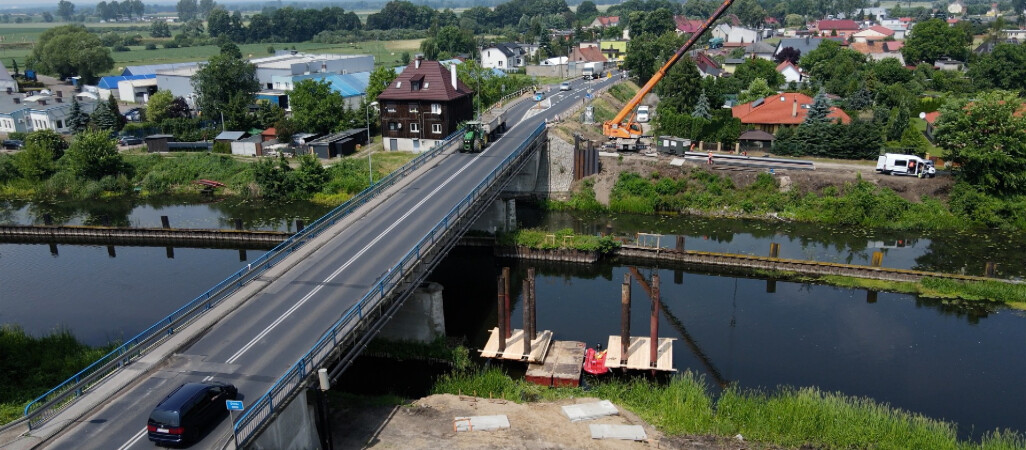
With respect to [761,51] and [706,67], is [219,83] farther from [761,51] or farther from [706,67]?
[761,51]

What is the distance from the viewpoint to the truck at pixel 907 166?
193 feet

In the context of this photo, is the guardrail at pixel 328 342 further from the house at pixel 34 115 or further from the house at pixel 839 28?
the house at pixel 839 28

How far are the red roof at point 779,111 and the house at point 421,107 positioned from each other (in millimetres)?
31559

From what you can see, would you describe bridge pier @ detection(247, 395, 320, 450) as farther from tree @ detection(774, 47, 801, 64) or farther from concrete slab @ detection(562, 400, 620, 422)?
tree @ detection(774, 47, 801, 64)

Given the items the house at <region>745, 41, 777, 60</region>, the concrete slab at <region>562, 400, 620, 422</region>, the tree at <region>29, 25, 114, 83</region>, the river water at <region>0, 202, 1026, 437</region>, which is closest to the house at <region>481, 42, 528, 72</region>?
the house at <region>745, 41, 777, 60</region>

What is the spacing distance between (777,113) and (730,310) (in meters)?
41.5

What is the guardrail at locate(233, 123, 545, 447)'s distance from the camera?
22.6 metres

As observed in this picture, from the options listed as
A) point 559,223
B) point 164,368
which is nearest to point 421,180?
point 559,223

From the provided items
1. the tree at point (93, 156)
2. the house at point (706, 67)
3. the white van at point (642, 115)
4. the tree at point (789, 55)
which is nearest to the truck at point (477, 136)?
the white van at point (642, 115)

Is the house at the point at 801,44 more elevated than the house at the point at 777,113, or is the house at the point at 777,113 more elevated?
the house at the point at 801,44

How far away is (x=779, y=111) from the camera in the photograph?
3034 inches

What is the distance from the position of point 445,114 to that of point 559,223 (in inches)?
670

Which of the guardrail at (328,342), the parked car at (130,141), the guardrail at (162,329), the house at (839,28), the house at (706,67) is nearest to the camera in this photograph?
the guardrail at (328,342)

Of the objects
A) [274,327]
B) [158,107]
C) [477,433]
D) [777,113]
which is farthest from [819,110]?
[158,107]
